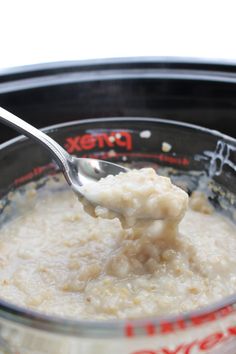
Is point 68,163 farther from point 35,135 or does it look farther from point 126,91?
point 126,91

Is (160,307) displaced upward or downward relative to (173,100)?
downward

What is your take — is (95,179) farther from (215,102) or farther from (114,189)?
(215,102)

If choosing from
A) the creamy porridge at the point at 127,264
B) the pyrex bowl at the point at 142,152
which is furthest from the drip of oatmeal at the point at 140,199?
the pyrex bowl at the point at 142,152

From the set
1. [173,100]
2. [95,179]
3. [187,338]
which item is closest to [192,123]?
[173,100]

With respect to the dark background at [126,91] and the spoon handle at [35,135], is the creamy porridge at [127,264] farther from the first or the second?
the dark background at [126,91]

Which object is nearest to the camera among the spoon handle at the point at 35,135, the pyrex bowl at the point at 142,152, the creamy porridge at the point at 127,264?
the creamy porridge at the point at 127,264

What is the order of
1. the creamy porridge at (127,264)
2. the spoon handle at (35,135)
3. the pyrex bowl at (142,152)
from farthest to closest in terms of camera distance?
1. the pyrex bowl at (142,152)
2. the spoon handle at (35,135)
3. the creamy porridge at (127,264)

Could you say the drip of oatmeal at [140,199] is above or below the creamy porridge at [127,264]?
above
